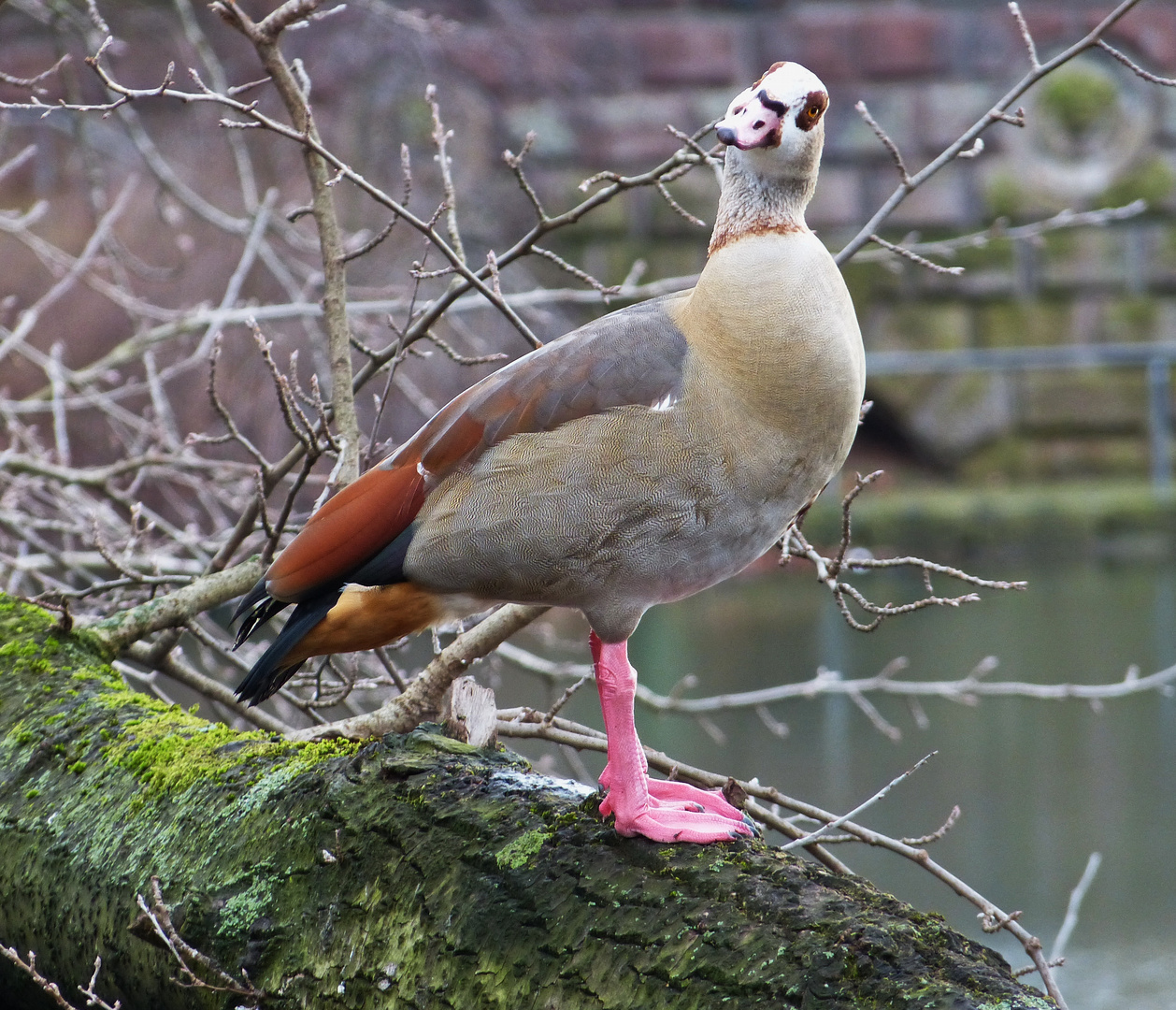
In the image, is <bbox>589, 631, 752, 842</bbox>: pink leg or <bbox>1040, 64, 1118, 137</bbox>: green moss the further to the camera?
<bbox>1040, 64, 1118, 137</bbox>: green moss

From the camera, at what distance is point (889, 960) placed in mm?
1253

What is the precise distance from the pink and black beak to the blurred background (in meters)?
0.94

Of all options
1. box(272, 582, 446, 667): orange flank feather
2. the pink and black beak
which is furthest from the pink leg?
the pink and black beak

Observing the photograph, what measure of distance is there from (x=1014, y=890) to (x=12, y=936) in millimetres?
3485

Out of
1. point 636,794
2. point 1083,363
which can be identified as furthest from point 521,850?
point 1083,363

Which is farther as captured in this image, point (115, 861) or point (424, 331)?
point (424, 331)

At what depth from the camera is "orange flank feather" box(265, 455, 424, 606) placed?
169 centimetres

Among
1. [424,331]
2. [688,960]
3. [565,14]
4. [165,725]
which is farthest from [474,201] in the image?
[688,960]

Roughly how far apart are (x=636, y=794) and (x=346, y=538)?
483 mm

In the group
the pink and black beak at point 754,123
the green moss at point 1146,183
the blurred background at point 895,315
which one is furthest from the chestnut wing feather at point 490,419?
the green moss at point 1146,183

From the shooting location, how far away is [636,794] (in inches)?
61.7

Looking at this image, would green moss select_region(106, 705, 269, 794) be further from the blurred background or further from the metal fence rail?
the metal fence rail

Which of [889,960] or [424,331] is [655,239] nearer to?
[424,331]

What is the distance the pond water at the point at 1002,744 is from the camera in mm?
4453
